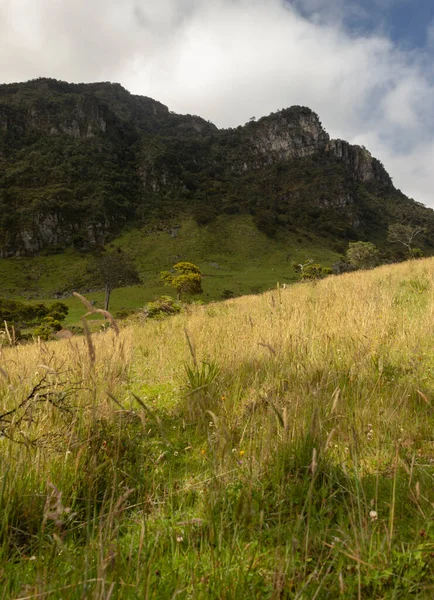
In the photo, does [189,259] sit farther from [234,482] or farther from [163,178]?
[234,482]

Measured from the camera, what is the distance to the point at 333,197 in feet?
472

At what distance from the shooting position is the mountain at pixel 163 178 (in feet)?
348

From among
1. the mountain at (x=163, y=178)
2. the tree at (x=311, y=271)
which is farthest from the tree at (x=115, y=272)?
the mountain at (x=163, y=178)

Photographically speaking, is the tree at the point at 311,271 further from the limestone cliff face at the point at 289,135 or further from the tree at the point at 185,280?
the limestone cliff face at the point at 289,135

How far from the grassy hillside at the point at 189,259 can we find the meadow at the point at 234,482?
2032 inches

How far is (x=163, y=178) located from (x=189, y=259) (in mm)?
69553

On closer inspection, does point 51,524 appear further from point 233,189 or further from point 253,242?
point 233,189

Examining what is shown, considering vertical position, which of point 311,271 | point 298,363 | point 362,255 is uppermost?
point 362,255

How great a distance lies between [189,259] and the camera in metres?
81.2

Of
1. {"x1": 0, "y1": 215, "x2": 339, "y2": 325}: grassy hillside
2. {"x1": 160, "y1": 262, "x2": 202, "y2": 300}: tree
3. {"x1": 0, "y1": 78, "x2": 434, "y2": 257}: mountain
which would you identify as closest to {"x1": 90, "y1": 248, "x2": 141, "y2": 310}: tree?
{"x1": 0, "y1": 215, "x2": 339, "y2": 325}: grassy hillside

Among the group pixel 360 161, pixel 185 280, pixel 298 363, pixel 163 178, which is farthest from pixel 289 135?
pixel 298 363

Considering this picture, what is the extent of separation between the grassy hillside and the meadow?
51600 millimetres

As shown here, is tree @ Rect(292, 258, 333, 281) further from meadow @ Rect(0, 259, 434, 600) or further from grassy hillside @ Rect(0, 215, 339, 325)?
meadow @ Rect(0, 259, 434, 600)

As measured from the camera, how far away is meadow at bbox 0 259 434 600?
111cm
